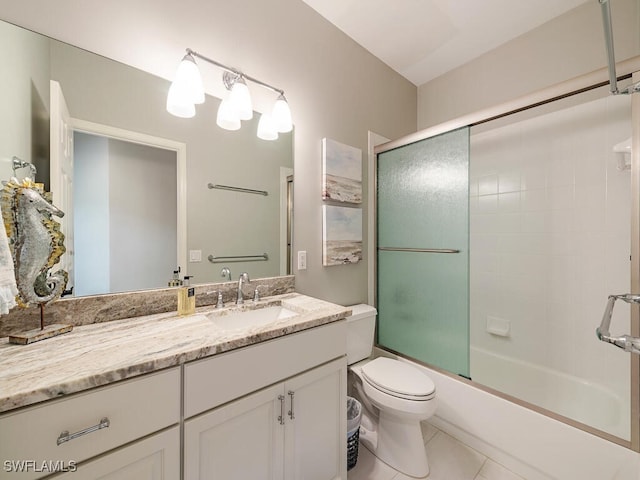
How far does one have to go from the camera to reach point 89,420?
2.07ft

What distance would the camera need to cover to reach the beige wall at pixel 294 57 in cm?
105

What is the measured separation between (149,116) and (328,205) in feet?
3.44

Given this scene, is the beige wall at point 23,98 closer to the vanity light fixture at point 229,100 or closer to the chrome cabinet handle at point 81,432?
the vanity light fixture at point 229,100

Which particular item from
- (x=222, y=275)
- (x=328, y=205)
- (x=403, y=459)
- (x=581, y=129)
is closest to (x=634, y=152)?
(x=581, y=129)

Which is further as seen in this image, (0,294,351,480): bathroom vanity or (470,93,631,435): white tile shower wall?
(470,93,631,435): white tile shower wall

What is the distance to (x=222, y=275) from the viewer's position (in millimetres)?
1356

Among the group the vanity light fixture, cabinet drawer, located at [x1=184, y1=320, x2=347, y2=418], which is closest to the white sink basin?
cabinet drawer, located at [x1=184, y1=320, x2=347, y2=418]

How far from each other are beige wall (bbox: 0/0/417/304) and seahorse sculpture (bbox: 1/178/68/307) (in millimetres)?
620

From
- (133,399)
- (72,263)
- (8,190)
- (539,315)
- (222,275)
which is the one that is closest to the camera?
(133,399)

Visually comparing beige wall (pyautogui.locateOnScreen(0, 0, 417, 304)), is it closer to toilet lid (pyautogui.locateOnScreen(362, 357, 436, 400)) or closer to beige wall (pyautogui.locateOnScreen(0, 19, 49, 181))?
beige wall (pyautogui.locateOnScreen(0, 19, 49, 181))

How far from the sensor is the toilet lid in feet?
4.45

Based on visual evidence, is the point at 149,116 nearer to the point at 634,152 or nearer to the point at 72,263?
the point at 72,263

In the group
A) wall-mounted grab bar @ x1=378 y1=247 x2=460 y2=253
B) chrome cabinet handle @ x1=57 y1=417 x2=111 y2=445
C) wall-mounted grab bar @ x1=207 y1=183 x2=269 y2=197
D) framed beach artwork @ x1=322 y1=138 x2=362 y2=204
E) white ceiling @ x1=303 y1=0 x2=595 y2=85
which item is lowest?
chrome cabinet handle @ x1=57 y1=417 x2=111 y2=445

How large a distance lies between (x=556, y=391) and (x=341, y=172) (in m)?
2.07
